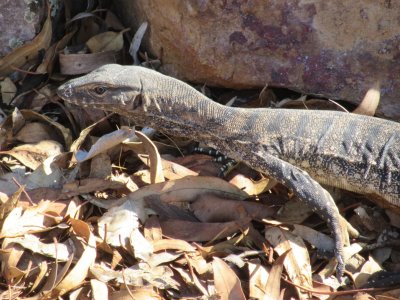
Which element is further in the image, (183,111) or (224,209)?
(183,111)

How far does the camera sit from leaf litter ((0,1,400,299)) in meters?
4.53

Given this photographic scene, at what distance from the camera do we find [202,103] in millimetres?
5312

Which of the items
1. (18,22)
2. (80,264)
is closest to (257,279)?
(80,264)

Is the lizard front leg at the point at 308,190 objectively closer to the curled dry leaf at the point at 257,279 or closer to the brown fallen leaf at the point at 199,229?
the brown fallen leaf at the point at 199,229

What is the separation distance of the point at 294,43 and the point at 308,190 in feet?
4.60

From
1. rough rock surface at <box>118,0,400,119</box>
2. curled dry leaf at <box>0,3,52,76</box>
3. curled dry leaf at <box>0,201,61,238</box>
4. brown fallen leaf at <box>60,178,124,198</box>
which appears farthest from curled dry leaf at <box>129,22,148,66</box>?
curled dry leaf at <box>0,201,61,238</box>

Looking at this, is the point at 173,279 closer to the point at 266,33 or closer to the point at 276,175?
the point at 276,175

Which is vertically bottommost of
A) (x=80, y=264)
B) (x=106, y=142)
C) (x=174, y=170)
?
(x=80, y=264)

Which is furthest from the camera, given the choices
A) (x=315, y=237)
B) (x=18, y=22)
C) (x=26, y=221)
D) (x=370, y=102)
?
(x=18, y=22)

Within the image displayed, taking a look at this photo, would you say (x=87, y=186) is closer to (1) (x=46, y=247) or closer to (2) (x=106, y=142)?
(2) (x=106, y=142)

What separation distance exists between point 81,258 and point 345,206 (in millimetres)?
2219

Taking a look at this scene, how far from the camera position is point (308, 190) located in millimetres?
4988

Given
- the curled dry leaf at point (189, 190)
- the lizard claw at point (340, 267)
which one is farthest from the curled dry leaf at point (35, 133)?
the lizard claw at point (340, 267)

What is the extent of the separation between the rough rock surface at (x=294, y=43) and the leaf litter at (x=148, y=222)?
20 cm
